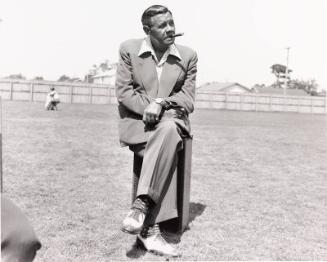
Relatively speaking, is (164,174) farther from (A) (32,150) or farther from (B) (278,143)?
(B) (278,143)

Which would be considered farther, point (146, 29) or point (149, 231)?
point (146, 29)

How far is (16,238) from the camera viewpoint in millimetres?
1596

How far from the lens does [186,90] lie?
396 cm

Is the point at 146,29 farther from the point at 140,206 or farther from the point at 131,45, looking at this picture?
Result: the point at 140,206

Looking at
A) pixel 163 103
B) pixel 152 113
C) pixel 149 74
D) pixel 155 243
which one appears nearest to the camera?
pixel 155 243

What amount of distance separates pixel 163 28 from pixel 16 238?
8.30 ft

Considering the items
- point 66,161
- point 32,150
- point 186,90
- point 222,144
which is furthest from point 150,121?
point 222,144

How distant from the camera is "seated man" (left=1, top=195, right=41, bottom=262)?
1.60 meters

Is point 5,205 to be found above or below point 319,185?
above

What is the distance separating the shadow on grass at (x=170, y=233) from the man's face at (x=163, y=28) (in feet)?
4.79

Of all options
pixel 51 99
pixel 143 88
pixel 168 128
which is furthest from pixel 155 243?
pixel 51 99

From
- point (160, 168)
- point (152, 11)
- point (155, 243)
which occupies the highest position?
point (152, 11)

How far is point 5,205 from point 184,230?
252cm

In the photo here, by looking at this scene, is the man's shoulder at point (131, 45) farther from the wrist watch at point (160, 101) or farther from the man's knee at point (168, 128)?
the man's knee at point (168, 128)
